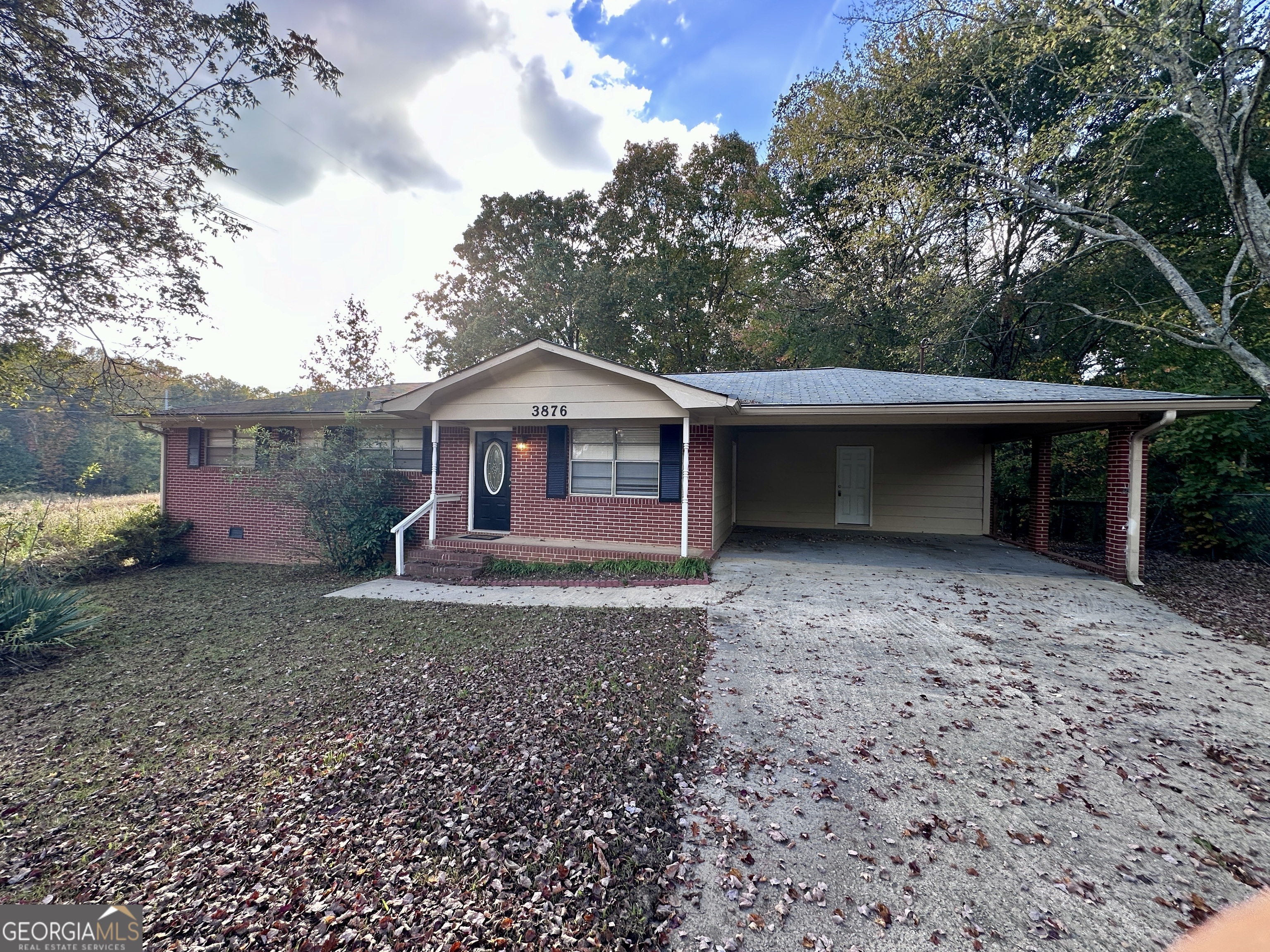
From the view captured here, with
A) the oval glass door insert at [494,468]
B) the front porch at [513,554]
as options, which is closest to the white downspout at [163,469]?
the front porch at [513,554]

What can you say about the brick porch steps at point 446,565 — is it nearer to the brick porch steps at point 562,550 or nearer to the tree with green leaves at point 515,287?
the brick porch steps at point 562,550

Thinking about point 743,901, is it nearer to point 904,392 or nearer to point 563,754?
point 563,754

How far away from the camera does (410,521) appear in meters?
7.81

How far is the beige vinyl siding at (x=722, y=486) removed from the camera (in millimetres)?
8344

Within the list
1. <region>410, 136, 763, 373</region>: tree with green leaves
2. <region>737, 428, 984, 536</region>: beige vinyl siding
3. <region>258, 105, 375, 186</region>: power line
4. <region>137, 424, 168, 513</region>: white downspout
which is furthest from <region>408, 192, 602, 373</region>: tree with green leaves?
Result: <region>137, 424, 168, 513</region>: white downspout

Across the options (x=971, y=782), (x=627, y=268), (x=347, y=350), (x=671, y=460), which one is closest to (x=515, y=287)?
(x=627, y=268)

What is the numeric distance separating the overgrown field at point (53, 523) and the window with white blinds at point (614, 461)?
6.47 meters

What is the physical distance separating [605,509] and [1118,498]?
768 cm

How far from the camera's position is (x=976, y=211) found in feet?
38.0

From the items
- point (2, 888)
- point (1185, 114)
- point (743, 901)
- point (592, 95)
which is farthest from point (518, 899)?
point (592, 95)

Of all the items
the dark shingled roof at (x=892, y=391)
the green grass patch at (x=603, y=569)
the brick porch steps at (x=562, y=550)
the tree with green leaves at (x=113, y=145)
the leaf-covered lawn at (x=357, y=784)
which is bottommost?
the leaf-covered lawn at (x=357, y=784)

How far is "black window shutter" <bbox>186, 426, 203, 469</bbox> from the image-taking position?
9.57 metres

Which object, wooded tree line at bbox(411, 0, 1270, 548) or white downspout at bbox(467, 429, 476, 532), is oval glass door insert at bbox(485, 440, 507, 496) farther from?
wooded tree line at bbox(411, 0, 1270, 548)

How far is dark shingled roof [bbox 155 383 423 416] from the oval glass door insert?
1.69 meters
